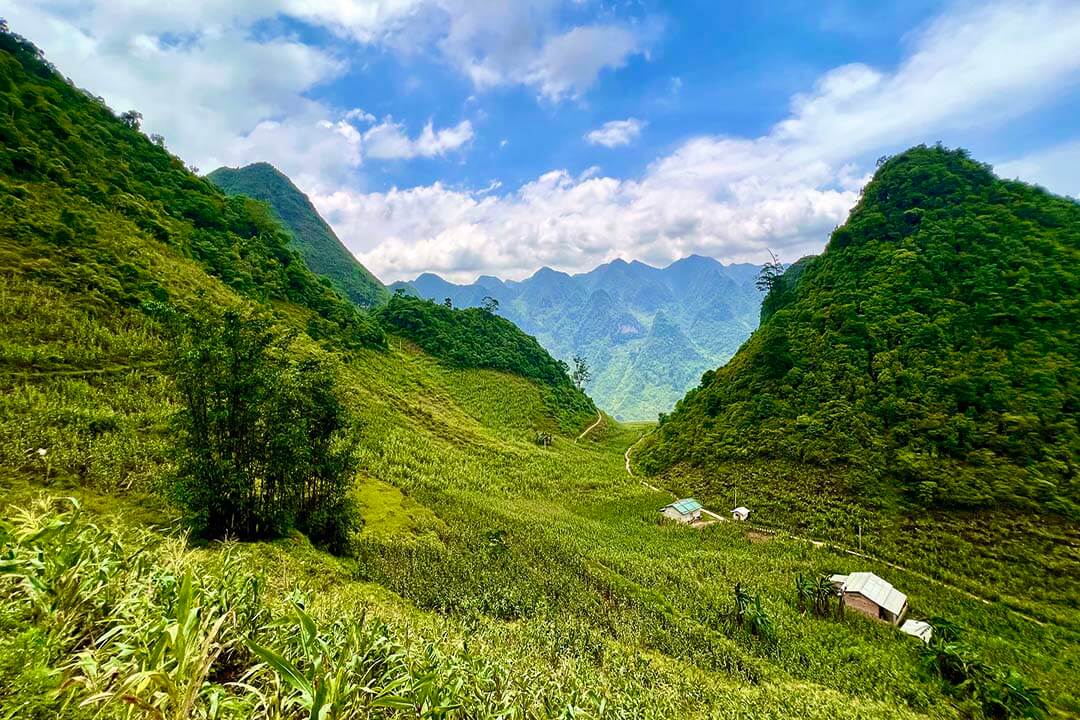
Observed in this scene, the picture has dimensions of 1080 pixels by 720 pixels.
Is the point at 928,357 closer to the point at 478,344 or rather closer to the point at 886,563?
the point at 886,563

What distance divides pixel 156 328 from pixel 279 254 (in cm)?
3186

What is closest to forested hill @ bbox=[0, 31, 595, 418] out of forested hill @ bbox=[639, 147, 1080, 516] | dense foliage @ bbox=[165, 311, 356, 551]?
dense foliage @ bbox=[165, 311, 356, 551]

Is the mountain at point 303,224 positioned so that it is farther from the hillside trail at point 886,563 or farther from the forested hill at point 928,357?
the hillside trail at point 886,563

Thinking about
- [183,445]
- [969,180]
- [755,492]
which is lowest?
[755,492]

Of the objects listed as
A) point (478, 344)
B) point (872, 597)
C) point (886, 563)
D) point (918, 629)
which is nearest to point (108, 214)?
point (478, 344)

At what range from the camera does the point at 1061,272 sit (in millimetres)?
29281

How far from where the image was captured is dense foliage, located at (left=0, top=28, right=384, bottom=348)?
22.0 metres

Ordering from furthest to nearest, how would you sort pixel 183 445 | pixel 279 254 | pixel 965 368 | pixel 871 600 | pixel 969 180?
pixel 279 254 → pixel 969 180 → pixel 965 368 → pixel 871 600 → pixel 183 445

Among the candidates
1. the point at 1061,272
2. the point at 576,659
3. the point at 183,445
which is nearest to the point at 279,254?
the point at 183,445

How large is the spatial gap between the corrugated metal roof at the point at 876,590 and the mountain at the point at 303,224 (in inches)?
3570

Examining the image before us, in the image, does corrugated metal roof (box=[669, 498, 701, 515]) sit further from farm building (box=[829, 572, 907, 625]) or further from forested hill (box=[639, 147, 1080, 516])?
farm building (box=[829, 572, 907, 625])

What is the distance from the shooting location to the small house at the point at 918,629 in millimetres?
16281

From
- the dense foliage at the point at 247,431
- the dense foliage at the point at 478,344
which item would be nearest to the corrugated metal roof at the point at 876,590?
the dense foliage at the point at 247,431

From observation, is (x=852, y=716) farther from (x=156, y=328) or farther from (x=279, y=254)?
(x=279, y=254)
